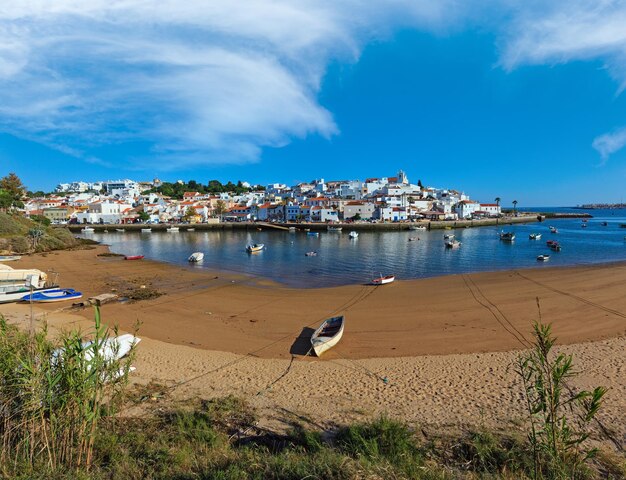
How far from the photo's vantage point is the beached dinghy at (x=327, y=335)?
1136 centimetres

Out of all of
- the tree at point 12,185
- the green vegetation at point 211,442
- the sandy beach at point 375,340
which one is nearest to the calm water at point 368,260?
the sandy beach at point 375,340

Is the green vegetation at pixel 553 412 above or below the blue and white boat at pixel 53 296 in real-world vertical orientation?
above

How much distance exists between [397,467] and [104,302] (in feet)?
59.0

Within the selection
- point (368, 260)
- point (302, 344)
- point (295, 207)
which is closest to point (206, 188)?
point (295, 207)

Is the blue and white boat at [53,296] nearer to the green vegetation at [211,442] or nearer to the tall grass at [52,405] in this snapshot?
the green vegetation at [211,442]

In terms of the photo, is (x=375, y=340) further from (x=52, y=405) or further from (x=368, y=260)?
(x=368, y=260)

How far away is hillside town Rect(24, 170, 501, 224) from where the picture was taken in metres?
88.8

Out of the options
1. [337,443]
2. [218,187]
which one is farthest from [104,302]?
[218,187]

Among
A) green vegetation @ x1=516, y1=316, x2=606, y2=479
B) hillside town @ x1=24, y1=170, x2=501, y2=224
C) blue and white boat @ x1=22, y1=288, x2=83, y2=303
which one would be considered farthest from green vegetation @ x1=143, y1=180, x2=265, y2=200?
green vegetation @ x1=516, y1=316, x2=606, y2=479

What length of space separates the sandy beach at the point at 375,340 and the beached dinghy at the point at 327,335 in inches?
11.9

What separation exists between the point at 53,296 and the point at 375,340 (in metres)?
17.1

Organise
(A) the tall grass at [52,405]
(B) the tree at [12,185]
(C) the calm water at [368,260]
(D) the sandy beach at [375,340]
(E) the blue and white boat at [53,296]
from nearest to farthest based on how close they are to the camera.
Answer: (A) the tall grass at [52,405]
(D) the sandy beach at [375,340]
(E) the blue and white boat at [53,296]
(C) the calm water at [368,260]
(B) the tree at [12,185]

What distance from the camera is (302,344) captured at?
1242 centimetres

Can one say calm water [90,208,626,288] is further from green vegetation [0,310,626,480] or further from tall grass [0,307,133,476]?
tall grass [0,307,133,476]
